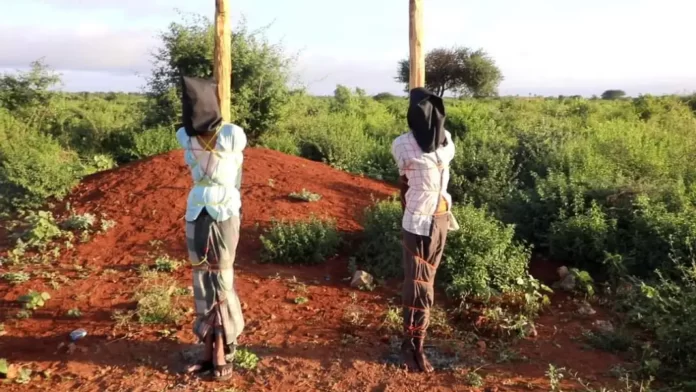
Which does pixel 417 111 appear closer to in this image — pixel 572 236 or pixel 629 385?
pixel 629 385

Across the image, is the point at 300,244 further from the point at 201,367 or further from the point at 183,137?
the point at 183,137

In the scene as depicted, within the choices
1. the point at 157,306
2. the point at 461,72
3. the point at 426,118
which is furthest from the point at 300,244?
the point at 461,72

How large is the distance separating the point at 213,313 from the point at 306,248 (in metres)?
1.95

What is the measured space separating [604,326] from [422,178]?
212 cm

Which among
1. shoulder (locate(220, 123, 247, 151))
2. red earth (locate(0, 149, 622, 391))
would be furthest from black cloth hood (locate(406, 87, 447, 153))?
red earth (locate(0, 149, 622, 391))

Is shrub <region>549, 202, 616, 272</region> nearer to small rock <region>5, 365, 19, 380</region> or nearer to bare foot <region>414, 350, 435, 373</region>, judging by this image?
bare foot <region>414, 350, 435, 373</region>

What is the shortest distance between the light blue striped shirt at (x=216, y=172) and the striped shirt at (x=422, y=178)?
1.04m

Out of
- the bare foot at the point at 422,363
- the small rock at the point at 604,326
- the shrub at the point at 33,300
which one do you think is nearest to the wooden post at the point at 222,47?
the shrub at the point at 33,300

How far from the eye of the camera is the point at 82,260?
5.73 metres

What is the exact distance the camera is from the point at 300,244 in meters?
5.73

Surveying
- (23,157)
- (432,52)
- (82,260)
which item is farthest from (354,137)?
(432,52)

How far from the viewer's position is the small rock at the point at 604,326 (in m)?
4.70

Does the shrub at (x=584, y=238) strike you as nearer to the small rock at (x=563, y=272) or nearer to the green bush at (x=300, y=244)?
the small rock at (x=563, y=272)

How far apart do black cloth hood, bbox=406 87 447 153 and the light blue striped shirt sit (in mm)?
1088
